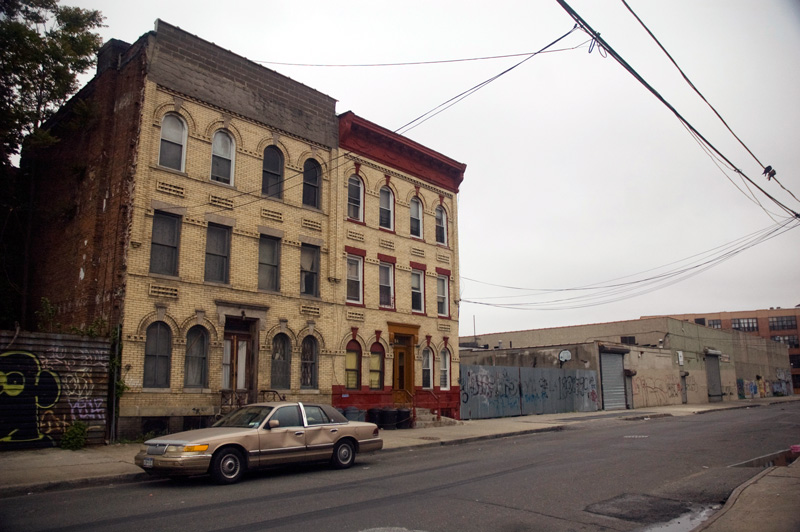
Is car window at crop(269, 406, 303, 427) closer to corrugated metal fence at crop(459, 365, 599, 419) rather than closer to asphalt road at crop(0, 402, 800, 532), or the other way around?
asphalt road at crop(0, 402, 800, 532)

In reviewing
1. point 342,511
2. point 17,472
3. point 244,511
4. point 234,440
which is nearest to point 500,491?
point 342,511

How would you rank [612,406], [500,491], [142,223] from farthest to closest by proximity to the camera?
1. [612,406]
2. [142,223]
3. [500,491]

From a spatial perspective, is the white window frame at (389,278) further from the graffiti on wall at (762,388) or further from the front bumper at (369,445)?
the graffiti on wall at (762,388)

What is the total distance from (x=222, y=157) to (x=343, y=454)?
36.4ft

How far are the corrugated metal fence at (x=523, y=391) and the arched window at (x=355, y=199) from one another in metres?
8.98

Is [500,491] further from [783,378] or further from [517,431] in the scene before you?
[783,378]

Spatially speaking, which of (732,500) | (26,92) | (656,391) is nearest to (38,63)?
(26,92)

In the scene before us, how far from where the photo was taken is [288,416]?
41.5ft

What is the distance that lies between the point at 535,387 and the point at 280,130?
64.0 ft

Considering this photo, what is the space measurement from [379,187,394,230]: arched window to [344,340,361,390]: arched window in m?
5.06

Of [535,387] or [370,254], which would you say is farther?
[535,387]

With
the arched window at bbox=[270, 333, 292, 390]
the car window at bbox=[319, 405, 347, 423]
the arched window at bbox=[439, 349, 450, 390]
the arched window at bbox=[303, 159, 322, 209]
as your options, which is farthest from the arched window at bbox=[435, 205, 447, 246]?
the car window at bbox=[319, 405, 347, 423]

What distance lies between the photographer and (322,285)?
73.4ft

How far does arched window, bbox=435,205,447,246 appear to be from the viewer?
27797 millimetres
